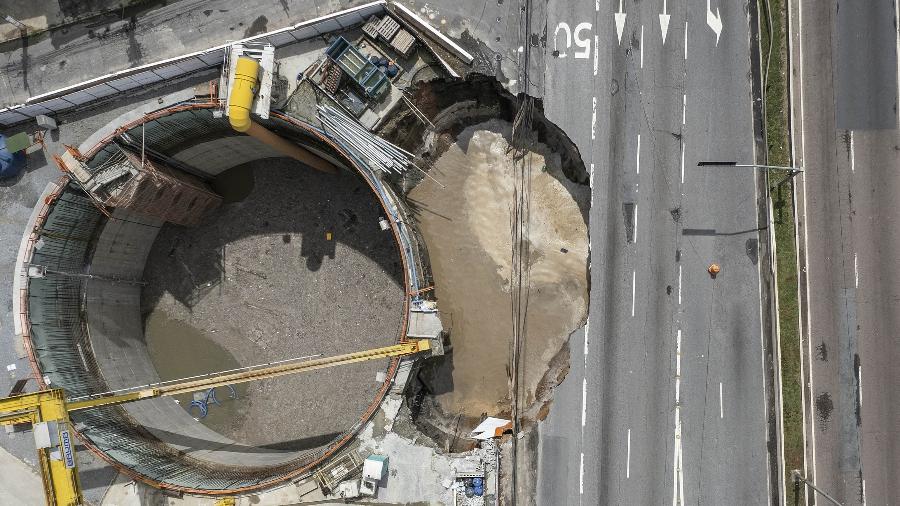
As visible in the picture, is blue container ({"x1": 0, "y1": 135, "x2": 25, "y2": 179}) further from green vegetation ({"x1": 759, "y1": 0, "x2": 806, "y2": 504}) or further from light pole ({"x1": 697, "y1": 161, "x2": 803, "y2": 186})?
green vegetation ({"x1": 759, "y1": 0, "x2": 806, "y2": 504})

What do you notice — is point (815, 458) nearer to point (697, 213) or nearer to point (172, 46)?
point (697, 213)

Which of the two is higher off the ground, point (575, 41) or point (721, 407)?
point (575, 41)

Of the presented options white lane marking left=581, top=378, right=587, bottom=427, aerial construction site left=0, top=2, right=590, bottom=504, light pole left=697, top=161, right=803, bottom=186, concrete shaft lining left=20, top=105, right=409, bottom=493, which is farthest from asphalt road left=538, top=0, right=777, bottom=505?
concrete shaft lining left=20, top=105, right=409, bottom=493

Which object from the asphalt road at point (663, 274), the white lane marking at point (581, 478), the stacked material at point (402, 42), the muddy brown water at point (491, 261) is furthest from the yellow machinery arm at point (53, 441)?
the white lane marking at point (581, 478)

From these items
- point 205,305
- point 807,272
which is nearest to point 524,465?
point 807,272

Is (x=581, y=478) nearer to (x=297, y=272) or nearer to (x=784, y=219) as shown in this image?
(x=784, y=219)

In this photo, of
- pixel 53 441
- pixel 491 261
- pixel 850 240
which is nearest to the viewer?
pixel 53 441

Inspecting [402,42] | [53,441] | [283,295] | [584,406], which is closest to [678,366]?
[584,406]
